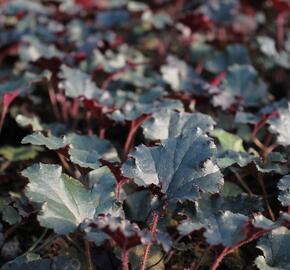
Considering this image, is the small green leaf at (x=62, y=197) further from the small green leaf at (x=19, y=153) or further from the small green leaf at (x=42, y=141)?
the small green leaf at (x=19, y=153)

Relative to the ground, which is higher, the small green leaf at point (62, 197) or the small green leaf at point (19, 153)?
the small green leaf at point (62, 197)

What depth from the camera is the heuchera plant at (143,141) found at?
1260 millimetres

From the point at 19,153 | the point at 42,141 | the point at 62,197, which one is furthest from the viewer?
the point at 19,153

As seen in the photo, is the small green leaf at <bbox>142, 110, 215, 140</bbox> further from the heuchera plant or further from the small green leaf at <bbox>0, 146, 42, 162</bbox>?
the small green leaf at <bbox>0, 146, 42, 162</bbox>

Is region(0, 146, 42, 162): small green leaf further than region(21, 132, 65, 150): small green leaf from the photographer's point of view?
Yes

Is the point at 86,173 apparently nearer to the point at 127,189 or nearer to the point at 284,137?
the point at 127,189

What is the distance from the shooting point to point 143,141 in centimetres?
186

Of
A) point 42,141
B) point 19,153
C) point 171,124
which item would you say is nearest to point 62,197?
point 42,141

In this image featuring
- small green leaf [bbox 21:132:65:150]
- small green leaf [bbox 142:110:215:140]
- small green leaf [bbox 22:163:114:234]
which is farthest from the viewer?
small green leaf [bbox 142:110:215:140]

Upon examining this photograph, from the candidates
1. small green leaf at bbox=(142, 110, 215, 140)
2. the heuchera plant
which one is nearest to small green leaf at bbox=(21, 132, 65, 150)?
the heuchera plant

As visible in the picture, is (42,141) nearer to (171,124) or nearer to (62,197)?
(62,197)

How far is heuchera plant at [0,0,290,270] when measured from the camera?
1.26 m

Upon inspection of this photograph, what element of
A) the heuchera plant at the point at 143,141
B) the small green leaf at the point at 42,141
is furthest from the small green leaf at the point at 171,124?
the small green leaf at the point at 42,141

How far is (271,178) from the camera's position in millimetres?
1793
